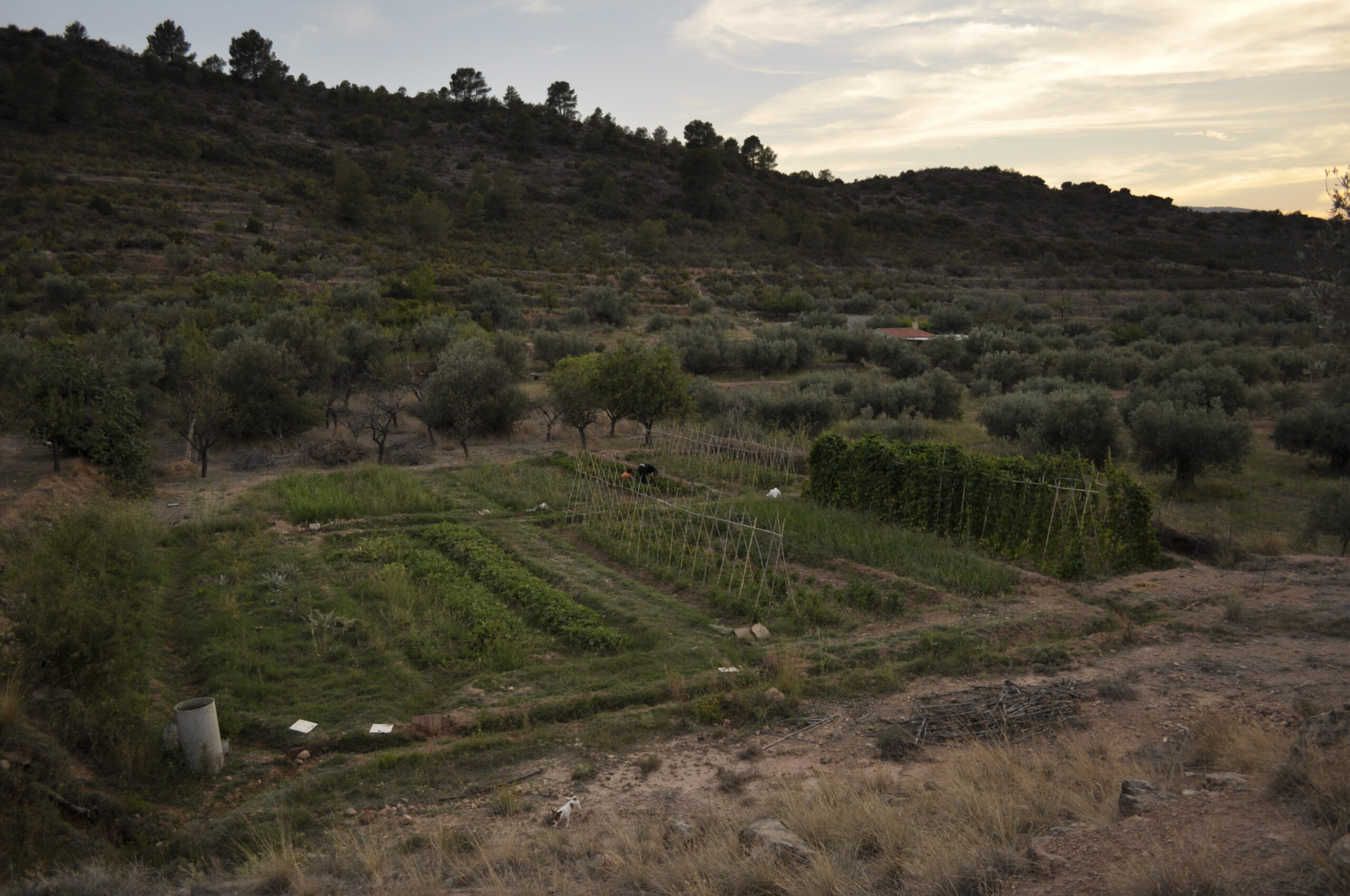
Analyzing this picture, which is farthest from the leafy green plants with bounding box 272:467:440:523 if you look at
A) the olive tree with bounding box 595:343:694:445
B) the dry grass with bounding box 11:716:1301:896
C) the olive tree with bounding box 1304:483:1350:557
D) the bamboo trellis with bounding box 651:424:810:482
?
the olive tree with bounding box 1304:483:1350:557

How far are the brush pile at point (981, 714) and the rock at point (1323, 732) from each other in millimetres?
2157

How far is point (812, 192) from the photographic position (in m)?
85.5

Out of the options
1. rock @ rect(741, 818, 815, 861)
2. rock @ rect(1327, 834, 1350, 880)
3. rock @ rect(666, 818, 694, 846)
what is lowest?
rock @ rect(666, 818, 694, 846)

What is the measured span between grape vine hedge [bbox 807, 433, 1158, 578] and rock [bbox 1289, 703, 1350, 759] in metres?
6.33

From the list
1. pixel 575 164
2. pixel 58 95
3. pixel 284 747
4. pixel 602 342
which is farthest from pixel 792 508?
pixel 575 164

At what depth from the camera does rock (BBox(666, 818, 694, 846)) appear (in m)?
5.94

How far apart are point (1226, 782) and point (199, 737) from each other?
852 cm

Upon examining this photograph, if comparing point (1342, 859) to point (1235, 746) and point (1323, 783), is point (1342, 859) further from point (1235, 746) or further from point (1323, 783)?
point (1235, 746)

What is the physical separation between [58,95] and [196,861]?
62717 mm

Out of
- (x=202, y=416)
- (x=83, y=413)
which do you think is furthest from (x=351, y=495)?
(x=83, y=413)

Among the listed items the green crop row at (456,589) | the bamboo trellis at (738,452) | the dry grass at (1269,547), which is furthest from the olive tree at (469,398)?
the dry grass at (1269,547)

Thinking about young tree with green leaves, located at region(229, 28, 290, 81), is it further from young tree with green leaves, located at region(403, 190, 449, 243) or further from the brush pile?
the brush pile

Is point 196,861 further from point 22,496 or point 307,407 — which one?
point 307,407

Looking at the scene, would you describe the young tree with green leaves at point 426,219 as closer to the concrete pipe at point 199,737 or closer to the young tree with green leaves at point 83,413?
the young tree with green leaves at point 83,413
